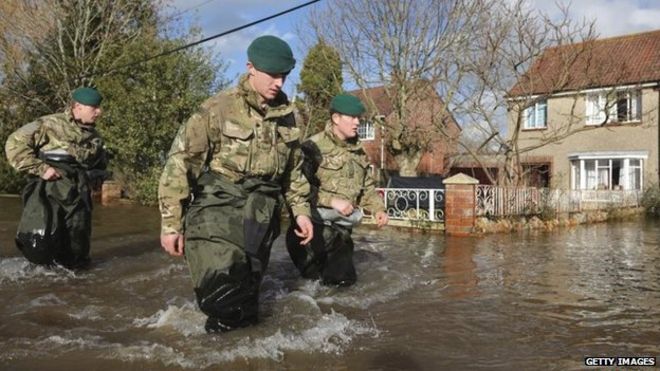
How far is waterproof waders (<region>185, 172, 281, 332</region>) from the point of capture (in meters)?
3.85

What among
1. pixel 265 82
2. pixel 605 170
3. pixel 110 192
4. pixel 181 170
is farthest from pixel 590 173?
pixel 181 170

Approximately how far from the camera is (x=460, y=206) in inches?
498

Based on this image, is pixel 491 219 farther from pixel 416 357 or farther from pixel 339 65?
pixel 339 65

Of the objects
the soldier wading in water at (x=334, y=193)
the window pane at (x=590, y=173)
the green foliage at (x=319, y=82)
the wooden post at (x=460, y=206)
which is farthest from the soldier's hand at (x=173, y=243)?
the window pane at (x=590, y=173)

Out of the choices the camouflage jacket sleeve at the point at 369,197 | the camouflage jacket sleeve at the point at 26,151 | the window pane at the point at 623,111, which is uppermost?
the window pane at the point at 623,111

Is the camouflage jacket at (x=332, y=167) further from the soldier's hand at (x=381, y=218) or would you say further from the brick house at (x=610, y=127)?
the brick house at (x=610, y=127)

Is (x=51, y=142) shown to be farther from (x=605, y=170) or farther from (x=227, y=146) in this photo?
(x=605, y=170)

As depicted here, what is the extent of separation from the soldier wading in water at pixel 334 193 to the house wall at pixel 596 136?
18.6 metres

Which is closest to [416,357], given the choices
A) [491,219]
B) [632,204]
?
[491,219]

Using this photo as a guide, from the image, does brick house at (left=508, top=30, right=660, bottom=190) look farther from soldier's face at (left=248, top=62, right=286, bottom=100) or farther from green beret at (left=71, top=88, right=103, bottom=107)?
soldier's face at (left=248, top=62, right=286, bottom=100)

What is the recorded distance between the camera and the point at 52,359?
3.66 m

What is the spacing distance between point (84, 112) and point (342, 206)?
3165 millimetres

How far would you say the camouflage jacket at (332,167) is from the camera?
5.97m

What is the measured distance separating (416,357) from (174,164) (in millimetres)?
2060
